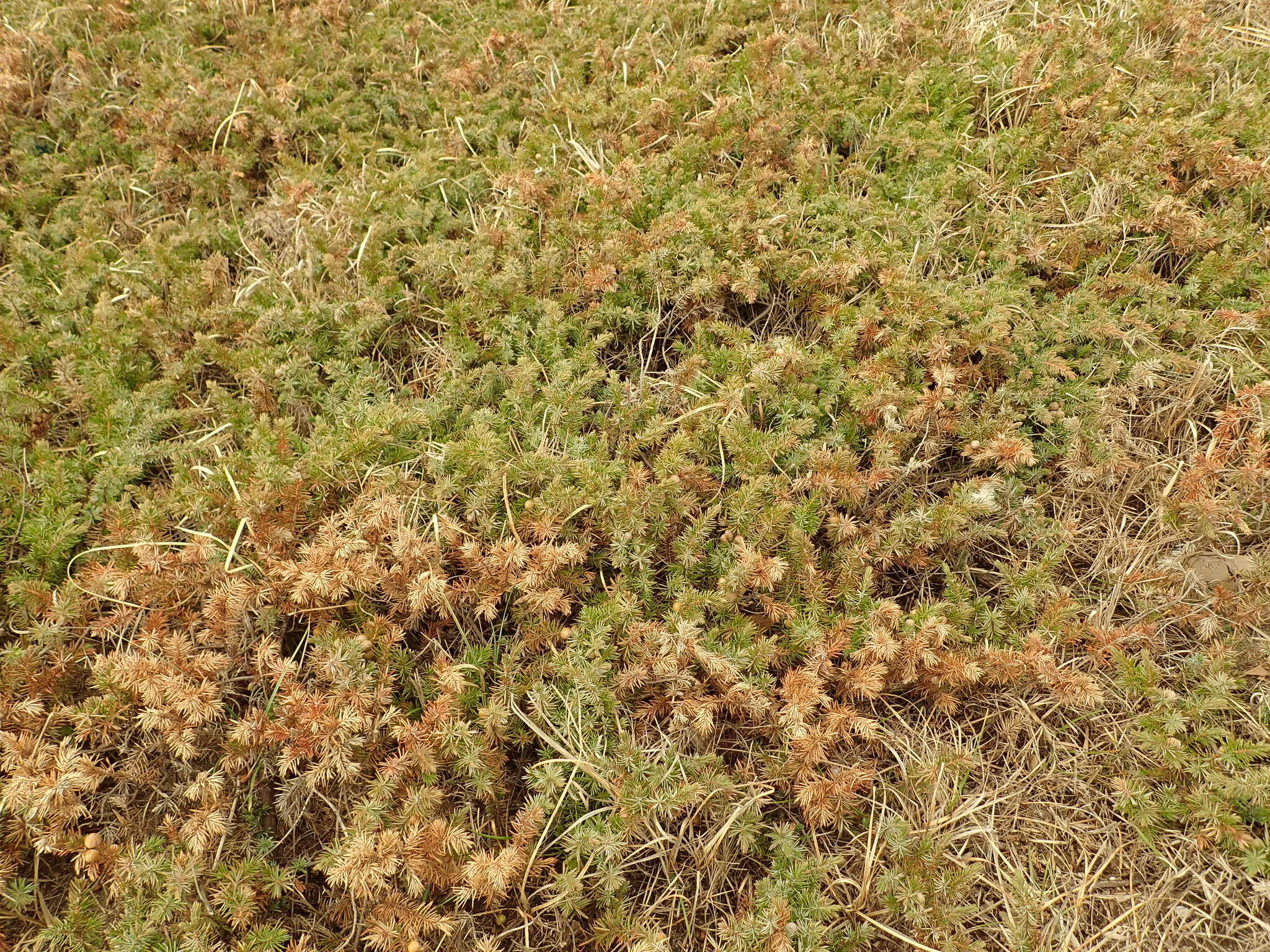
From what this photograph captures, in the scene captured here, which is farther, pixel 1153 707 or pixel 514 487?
pixel 514 487

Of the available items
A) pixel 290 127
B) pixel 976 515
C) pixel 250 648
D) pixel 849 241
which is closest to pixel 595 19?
pixel 290 127

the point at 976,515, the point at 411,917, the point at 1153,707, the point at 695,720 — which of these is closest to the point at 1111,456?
the point at 976,515

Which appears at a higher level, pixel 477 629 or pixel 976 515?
pixel 976 515

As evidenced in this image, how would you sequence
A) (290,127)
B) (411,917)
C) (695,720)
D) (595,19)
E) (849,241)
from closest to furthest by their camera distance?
(411,917), (695,720), (849,241), (290,127), (595,19)

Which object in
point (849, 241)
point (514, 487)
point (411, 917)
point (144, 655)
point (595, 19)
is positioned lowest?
point (411, 917)

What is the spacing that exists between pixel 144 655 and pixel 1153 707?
3123mm

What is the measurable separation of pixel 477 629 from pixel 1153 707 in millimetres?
2176

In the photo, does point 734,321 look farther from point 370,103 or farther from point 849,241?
point 370,103

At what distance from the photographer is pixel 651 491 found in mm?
2707

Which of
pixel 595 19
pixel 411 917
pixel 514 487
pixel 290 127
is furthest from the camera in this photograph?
pixel 595 19

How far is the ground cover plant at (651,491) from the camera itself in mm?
2256

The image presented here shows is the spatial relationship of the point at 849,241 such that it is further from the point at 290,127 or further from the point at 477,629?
the point at 290,127

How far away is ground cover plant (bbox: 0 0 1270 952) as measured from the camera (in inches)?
88.8

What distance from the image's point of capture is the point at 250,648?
255cm
